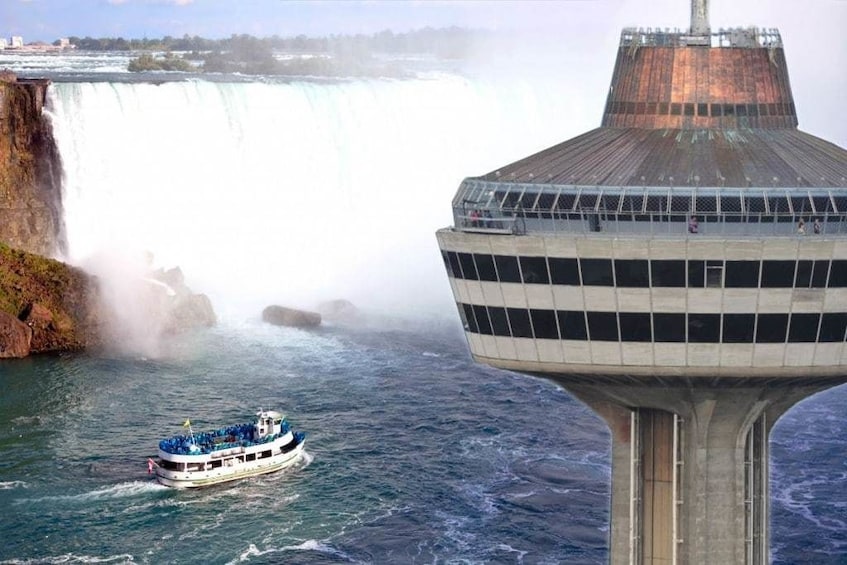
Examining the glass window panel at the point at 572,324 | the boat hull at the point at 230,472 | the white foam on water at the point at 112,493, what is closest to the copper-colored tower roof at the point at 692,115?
the glass window panel at the point at 572,324

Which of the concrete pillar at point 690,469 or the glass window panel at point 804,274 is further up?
the glass window panel at point 804,274

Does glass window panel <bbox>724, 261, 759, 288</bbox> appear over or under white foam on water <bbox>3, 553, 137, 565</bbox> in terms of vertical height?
over

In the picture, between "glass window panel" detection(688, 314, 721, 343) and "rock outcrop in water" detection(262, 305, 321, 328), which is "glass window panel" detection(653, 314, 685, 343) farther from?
"rock outcrop in water" detection(262, 305, 321, 328)

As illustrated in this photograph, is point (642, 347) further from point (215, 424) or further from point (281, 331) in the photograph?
point (281, 331)

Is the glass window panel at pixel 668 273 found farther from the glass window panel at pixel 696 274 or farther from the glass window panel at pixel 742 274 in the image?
the glass window panel at pixel 742 274

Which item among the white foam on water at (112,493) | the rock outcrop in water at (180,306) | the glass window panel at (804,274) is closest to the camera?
the glass window panel at (804,274)

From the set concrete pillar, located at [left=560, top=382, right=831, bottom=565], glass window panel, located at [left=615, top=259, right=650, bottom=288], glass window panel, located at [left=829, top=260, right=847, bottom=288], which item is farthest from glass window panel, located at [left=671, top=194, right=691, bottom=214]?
concrete pillar, located at [left=560, top=382, right=831, bottom=565]
